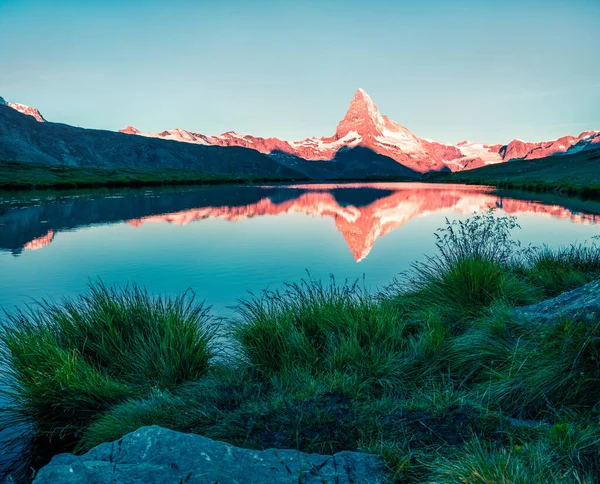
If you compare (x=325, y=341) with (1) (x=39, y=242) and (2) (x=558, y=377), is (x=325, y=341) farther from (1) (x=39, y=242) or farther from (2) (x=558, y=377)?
(1) (x=39, y=242)

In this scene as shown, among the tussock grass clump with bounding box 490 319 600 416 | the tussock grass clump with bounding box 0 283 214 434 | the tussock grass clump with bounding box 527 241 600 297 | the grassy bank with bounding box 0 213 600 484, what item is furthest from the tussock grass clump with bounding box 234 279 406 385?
the tussock grass clump with bounding box 527 241 600 297

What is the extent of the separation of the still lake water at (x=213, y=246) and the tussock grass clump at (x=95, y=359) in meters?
3.63

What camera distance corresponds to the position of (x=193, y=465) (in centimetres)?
314

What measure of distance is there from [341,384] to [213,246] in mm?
16126

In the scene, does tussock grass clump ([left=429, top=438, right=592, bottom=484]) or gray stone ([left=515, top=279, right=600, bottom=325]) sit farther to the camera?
gray stone ([left=515, top=279, right=600, bottom=325])

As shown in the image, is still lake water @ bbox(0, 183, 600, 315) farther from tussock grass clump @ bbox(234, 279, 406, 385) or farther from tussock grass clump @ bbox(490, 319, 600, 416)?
tussock grass clump @ bbox(490, 319, 600, 416)

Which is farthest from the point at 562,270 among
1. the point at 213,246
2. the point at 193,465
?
the point at 213,246

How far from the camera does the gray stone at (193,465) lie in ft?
9.82

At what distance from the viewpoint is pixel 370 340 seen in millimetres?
6195

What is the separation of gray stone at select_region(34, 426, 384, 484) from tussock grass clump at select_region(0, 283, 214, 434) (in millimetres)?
1920

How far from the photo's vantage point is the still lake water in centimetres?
1328

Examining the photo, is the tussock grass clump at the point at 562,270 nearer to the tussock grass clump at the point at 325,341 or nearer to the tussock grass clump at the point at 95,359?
the tussock grass clump at the point at 325,341

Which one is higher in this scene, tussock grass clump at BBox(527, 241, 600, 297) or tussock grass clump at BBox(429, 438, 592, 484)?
tussock grass clump at BBox(429, 438, 592, 484)

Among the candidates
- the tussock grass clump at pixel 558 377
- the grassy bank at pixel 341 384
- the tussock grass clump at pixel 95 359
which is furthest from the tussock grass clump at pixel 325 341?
the tussock grass clump at pixel 558 377
